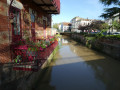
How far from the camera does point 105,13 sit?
1078 centimetres

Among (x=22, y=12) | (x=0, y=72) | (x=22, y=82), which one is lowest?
(x=22, y=82)

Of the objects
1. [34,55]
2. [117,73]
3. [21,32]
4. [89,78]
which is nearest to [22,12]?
[21,32]

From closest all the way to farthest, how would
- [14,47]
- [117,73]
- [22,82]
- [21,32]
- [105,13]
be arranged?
[22,82]
[14,47]
[21,32]
[117,73]
[105,13]

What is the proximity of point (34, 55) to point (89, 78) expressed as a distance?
316 cm

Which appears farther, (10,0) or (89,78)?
(89,78)

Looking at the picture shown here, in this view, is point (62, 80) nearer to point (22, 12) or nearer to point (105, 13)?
point (22, 12)

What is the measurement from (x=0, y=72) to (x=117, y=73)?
5965 mm

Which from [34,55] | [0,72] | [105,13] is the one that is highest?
[105,13]

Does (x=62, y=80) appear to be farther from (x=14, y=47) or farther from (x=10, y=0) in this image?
(x=10, y=0)

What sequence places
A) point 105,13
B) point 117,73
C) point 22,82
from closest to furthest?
point 22,82
point 117,73
point 105,13

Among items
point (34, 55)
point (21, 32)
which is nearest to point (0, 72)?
point (34, 55)

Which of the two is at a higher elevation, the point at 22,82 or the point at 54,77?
the point at 22,82

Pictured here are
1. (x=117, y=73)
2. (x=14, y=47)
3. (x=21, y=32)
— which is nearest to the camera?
(x=14, y=47)

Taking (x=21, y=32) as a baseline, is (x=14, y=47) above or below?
below
